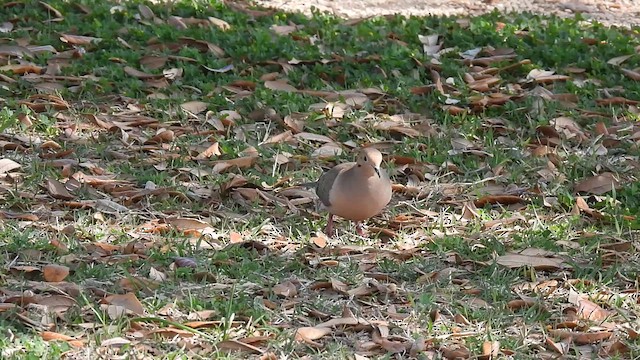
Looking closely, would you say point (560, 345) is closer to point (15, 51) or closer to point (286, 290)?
point (286, 290)

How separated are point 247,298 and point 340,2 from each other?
493 centimetres

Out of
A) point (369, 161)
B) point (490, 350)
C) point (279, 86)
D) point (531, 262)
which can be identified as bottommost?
point (279, 86)

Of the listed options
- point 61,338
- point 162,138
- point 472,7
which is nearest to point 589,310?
point 61,338

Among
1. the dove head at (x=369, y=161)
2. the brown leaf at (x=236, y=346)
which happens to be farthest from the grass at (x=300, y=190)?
the dove head at (x=369, y=161)

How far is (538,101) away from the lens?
7176mm

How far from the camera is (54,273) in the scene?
478cm

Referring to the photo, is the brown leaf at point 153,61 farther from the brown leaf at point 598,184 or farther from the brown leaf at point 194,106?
the brown leaf at point 598,184

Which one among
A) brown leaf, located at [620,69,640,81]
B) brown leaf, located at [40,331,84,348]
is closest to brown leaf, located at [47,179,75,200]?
brown leaf, located at [40,331,84,348]

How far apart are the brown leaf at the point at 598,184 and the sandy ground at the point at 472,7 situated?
311cm

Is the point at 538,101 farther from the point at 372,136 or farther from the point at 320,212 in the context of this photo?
the point at 320,212

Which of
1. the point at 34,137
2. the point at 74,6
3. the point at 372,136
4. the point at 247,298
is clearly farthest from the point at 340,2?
the point at 247,298

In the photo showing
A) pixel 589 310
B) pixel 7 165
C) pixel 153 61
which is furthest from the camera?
pixel 153 61

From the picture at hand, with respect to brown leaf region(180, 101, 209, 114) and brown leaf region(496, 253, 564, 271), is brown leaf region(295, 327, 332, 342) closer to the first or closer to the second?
brown leaf region(496, 253, 564, 271)

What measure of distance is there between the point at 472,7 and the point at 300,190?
3841 mm
